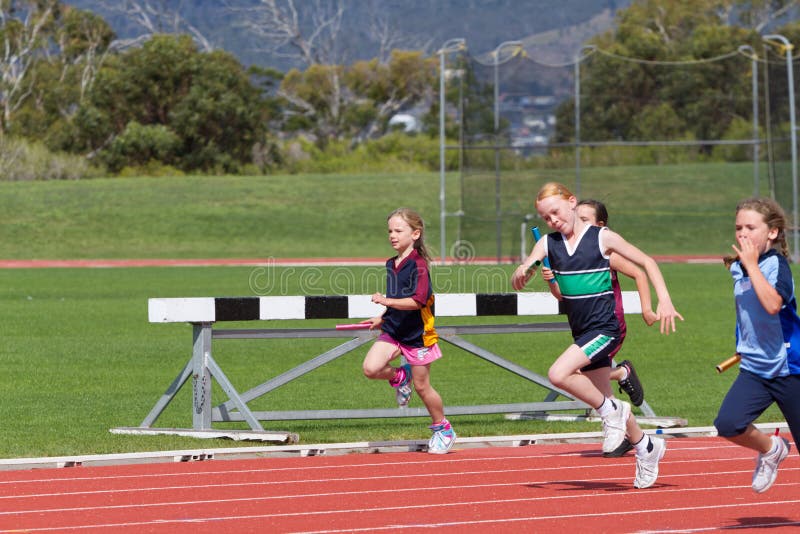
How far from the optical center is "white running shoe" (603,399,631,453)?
8.36 m

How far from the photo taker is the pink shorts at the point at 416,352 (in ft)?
31.0

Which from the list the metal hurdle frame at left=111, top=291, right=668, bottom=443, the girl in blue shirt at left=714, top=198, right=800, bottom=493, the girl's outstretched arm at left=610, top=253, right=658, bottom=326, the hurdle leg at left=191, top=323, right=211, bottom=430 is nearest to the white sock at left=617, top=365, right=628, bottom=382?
the metal hurdle frame at left=111, top=291, right=668, bottom=443

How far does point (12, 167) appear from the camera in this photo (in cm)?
6650

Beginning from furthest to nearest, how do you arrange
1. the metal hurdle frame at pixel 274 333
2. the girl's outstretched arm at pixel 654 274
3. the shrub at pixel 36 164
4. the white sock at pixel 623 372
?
1. the shrub at pixel 36 164
2. the white sock at pixel 623 372
3. the metal hurdle frame at pixel 274 333
4. the girl's outstretched arm at pixel 654 274

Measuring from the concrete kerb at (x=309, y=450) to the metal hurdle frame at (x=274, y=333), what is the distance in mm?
413

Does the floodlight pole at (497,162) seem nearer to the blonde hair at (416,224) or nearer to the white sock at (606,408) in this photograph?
the blonde hair at (416,224)

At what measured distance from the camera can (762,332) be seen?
22.5ft

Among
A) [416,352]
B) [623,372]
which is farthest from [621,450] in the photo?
[416,352]

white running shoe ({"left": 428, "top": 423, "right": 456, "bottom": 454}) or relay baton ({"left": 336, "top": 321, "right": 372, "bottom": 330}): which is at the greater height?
relay baton ({"left": 336, "top": 321, "right": 372, "bottom": 330})

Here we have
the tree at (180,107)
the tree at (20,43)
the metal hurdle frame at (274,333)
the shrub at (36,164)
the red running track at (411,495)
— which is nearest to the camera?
the red running track at (411,495)

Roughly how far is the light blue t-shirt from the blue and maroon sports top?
2724 mm

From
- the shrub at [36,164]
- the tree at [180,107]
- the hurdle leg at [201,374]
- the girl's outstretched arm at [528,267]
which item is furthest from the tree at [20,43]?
the girl's outstretched arm at [528,267]

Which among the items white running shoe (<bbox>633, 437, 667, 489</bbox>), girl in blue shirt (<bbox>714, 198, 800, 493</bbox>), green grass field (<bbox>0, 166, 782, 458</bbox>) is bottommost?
green grass field (<bbox>0, 166, 782, 458</bbox>)

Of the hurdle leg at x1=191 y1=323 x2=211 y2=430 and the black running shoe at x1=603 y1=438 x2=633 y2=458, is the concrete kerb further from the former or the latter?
the hurdle leg at x1=191 y1=323 x2=211 y2=430
